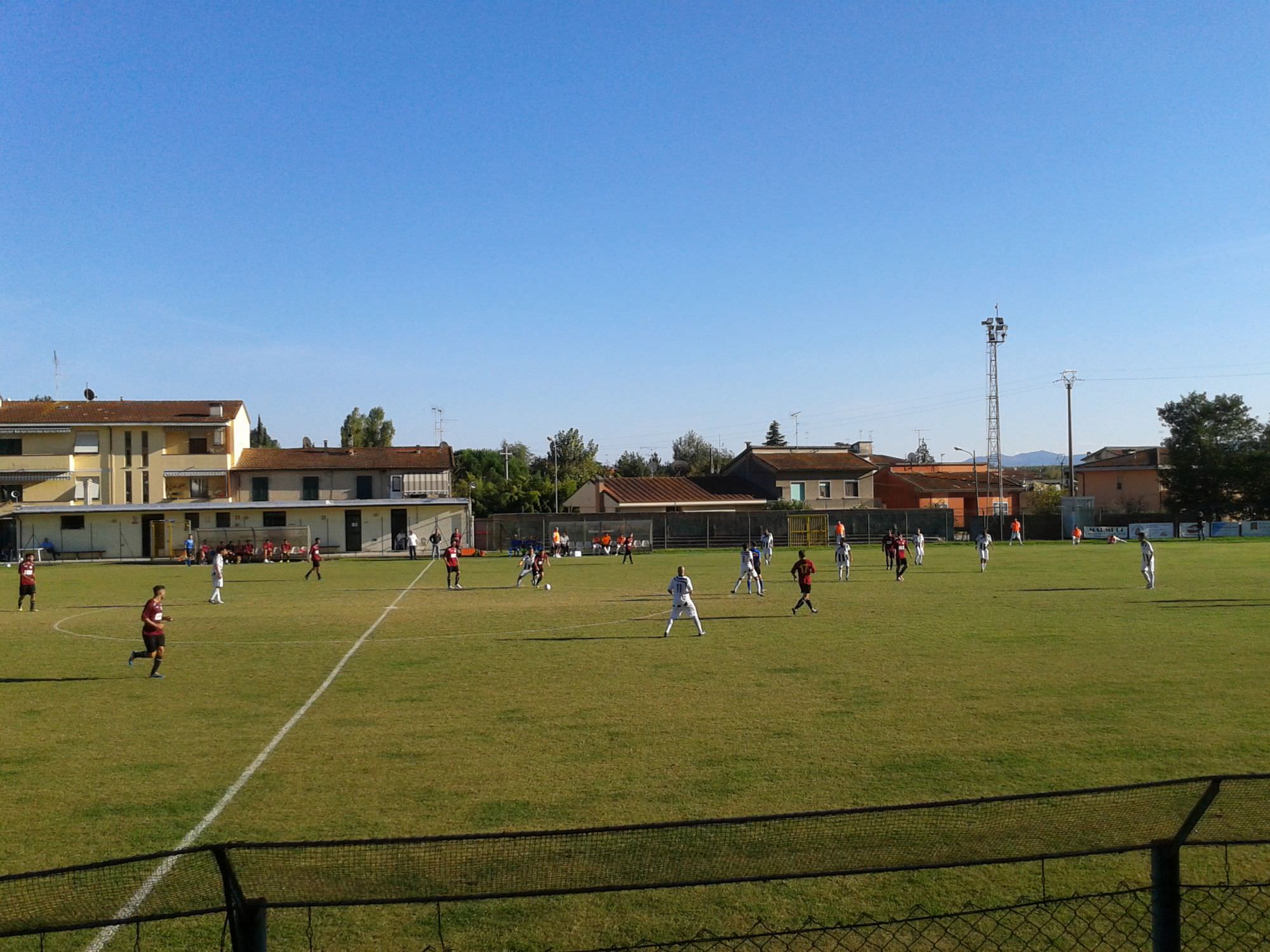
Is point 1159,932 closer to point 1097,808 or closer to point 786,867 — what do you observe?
point 1097,808

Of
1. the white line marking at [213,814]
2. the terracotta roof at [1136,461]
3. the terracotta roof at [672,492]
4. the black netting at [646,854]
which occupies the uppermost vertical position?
the terracotta roof at [1136,461]

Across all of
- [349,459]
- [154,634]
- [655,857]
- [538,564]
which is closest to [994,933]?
[655,857]

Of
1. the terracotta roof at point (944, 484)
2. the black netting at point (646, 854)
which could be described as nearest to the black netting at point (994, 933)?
the black netting at point (646, 854)

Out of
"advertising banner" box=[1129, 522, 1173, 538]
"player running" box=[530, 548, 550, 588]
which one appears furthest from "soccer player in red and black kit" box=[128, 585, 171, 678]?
"advertising banner" box=[1129, 522, 1173, 538]

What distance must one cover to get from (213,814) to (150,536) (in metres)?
62.2

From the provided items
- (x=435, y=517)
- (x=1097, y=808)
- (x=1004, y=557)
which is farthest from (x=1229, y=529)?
(x=1097, y=808)

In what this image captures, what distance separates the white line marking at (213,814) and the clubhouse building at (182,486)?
4644 centimetres

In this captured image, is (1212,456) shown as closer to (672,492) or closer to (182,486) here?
(672,492)

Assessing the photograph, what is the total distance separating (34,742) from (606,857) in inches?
470

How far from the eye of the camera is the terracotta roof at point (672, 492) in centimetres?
8206

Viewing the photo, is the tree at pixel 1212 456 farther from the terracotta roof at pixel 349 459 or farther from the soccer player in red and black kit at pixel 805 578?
the soccer player in red and black kit at pixel 805 578

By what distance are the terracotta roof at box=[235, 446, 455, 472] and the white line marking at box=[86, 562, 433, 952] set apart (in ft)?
172

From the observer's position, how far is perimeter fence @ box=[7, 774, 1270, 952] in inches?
165

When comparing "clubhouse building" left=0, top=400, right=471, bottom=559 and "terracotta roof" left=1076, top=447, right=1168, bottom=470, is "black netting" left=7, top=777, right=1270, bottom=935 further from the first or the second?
"terracotta roof" left=1076, top=447, right=1168, bottom=470
